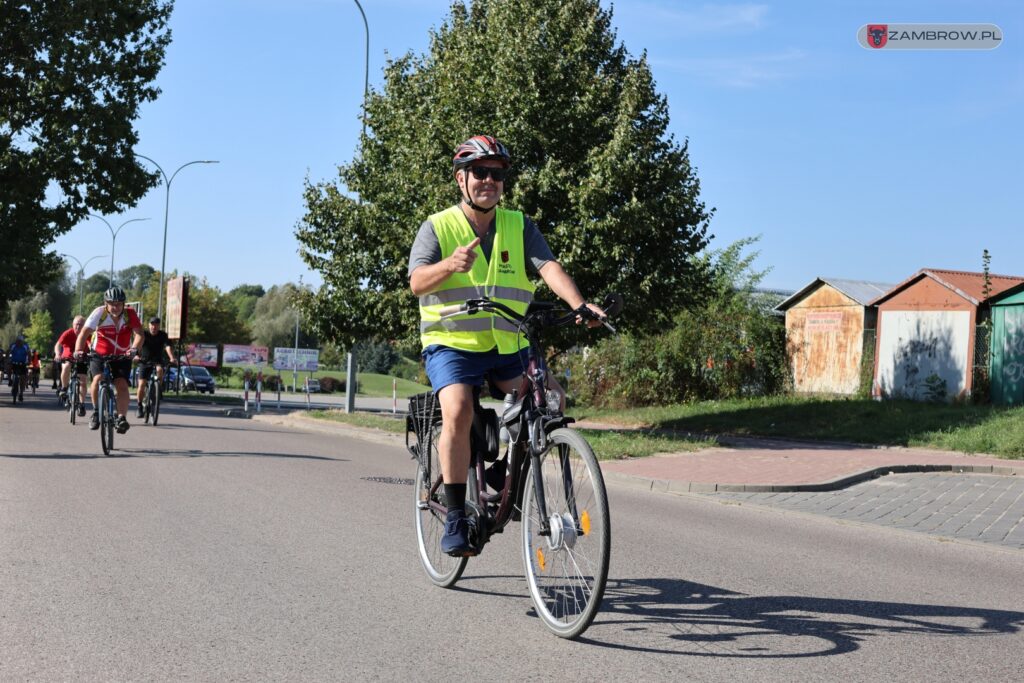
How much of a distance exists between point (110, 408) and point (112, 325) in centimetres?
104

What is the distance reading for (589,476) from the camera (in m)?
4.03

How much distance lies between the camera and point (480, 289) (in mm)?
4785

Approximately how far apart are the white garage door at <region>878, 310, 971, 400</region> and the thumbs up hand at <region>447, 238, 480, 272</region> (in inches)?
869

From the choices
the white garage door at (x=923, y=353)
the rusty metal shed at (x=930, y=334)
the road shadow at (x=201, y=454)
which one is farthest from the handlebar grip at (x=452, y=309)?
the white garage door at (x=923, y=353)

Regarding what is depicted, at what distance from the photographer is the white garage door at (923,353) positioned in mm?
24078

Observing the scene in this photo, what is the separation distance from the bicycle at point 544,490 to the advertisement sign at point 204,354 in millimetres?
71222

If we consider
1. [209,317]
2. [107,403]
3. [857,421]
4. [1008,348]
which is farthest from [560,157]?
[209,317]

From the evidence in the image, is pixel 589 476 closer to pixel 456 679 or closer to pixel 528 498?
pixel 528 498

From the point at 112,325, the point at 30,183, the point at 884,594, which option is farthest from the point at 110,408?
the point at 30,183

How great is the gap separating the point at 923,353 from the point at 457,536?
74.9 feet

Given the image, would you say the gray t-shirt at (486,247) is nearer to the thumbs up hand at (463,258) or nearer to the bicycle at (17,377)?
the thumbs up hand at (463,258)

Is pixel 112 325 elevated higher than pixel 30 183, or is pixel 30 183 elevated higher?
pixel 30 183

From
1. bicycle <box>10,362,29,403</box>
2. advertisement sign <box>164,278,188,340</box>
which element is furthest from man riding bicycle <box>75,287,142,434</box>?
advertisement sign <box>164,278,188,340</box>

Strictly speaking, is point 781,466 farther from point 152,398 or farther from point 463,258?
point 152,398
